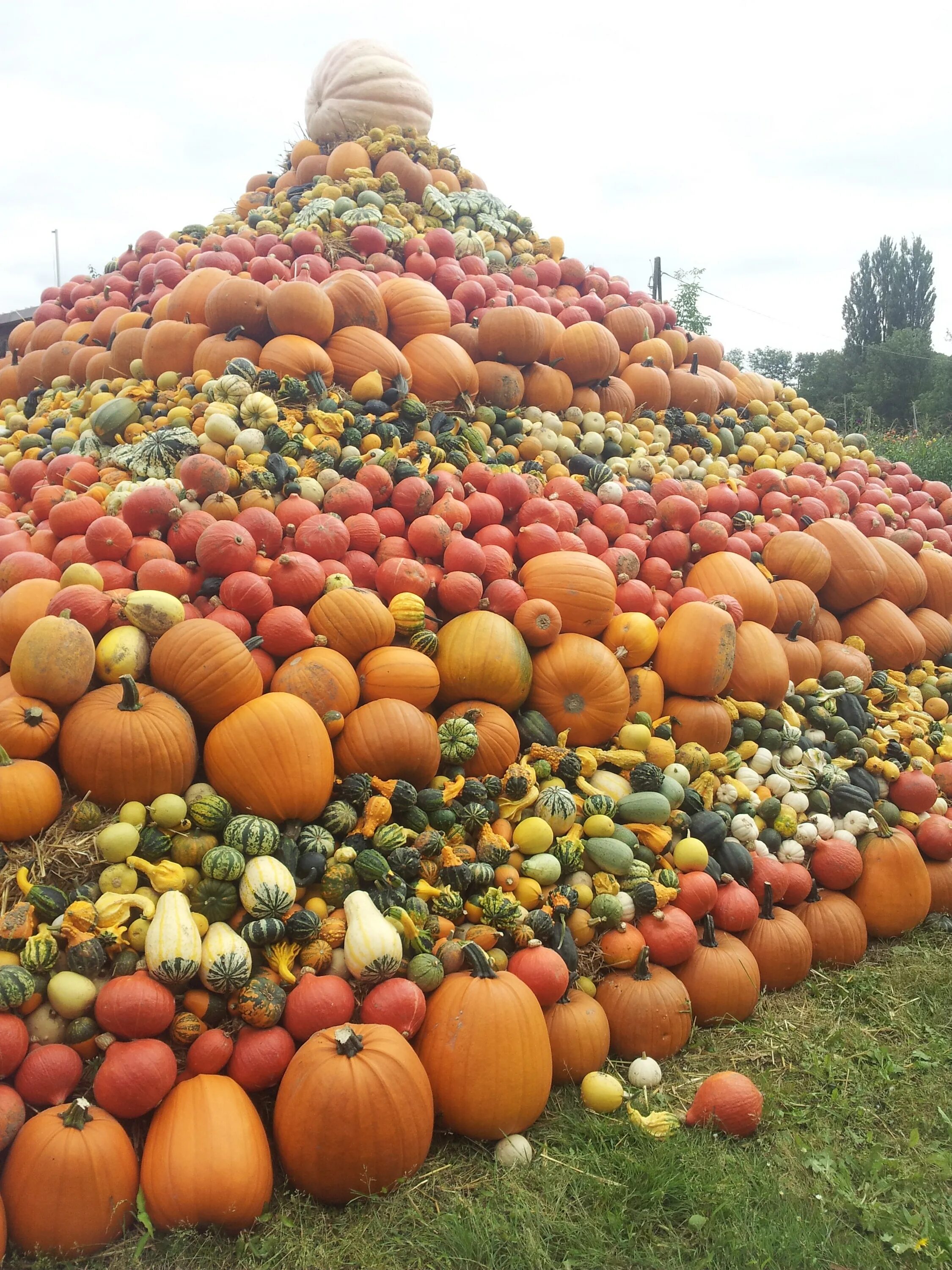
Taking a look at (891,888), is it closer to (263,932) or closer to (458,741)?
(458,741)

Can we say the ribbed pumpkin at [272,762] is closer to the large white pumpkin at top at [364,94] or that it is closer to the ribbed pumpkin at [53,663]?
the ribbed pumpkin at [53,663]

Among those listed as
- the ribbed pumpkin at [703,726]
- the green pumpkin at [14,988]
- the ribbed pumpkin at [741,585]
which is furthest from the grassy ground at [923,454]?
the green pumpkin at [14,988]

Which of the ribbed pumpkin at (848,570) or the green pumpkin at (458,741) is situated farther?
the ribbed pumpkin at (848,570)

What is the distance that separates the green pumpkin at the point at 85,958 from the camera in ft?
10.1

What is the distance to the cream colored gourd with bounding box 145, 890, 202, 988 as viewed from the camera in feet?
10.2

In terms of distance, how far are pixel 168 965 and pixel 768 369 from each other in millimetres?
69431

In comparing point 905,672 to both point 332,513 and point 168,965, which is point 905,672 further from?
point 168,965

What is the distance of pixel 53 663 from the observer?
3.70m

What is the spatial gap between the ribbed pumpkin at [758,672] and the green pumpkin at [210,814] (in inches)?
135

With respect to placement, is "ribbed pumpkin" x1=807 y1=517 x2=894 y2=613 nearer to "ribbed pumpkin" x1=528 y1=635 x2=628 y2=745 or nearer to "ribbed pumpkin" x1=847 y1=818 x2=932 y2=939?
"ribbed pumpkin" x1=847 y1=818 x2=932 y2=939

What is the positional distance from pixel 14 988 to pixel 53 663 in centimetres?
138

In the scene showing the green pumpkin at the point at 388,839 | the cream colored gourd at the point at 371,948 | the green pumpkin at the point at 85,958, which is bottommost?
the cream colored gourd at the point at 371,948

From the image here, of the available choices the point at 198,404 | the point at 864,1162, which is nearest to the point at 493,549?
the point at 198,404

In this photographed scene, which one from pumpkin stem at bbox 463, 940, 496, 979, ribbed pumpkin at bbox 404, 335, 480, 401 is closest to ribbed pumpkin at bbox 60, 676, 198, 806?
pumpkin stem at bbox 463, 940, 496, 979
